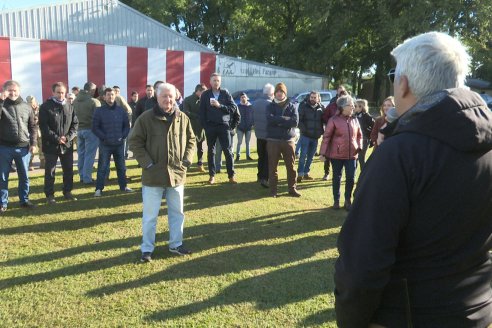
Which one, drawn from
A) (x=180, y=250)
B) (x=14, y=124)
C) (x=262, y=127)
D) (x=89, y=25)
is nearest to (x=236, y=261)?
(x=180, y=250)

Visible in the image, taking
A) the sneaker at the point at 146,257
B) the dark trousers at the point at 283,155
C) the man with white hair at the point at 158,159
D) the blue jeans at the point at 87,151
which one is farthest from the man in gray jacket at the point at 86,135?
the sneaker at the point at 146,257

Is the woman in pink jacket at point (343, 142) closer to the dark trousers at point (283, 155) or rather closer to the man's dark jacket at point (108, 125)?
the dark trousers at point (283, 155)

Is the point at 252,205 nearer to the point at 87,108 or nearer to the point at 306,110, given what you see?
the point at 306,110

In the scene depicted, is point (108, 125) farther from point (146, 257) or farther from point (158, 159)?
point (146, 257)

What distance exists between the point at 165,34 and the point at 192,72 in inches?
102

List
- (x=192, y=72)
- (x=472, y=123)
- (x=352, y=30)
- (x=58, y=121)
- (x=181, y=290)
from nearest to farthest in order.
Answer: (x=472, y=123) → (x=181, y=290) → (x=58, y=121) → (x=192, y=72) → (x=352, y=30)

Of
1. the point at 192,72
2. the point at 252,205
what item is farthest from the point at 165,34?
the point at 252,205

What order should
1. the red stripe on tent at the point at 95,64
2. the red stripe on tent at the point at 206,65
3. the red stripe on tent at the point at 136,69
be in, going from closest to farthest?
the red stripe on tent at the point at 95,64 < the red stripe on tent at the point at 136,69 < the red stripe on tent at the point at 206,65

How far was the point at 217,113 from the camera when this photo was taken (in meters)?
8.24

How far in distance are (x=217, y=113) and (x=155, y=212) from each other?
3855mm

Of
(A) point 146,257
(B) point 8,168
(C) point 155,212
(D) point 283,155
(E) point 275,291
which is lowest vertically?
(E) point 275,291

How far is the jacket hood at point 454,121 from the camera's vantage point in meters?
1.34

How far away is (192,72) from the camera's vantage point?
763 inches

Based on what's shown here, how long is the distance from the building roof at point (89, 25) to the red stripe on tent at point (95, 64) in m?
2.42
